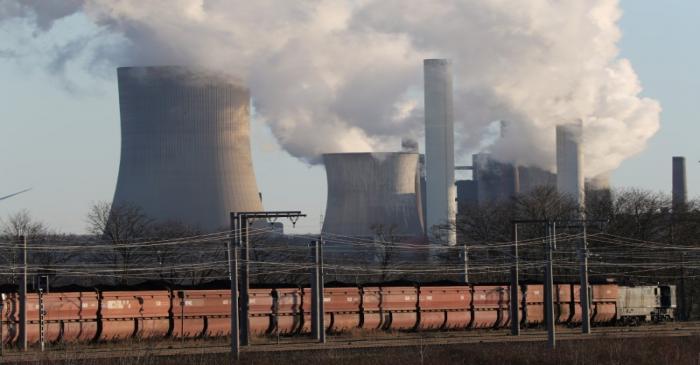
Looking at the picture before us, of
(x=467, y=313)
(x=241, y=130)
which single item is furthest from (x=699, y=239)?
(x=241, y=130)

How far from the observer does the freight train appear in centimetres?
3238

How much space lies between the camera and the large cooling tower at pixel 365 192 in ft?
276

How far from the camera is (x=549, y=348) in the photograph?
30.4 metres

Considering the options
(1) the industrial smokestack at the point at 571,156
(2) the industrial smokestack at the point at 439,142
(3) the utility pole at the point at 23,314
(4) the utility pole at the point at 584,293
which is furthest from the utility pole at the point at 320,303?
(1) the industrial smokestack at the point at 571,156

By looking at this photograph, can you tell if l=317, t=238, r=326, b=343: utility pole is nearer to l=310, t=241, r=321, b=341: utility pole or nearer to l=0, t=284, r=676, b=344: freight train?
l=310, t=241, r=321, b=341: utility pole

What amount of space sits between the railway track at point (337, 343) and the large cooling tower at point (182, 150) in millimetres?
34556

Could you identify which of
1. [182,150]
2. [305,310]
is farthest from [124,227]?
[305,310]

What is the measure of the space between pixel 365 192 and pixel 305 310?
46.5 metres

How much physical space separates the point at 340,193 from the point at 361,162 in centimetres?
273

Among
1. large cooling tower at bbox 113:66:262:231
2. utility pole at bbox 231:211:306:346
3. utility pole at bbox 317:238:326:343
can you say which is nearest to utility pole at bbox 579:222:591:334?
utility pole at bbox 317:238:326:343

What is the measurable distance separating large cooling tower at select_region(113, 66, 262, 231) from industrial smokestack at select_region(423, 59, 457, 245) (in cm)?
2870

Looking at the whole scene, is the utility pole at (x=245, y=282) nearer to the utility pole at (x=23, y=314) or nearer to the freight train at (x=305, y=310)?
the freight train at (x=305, y=310)

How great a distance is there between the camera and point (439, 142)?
4050 inches

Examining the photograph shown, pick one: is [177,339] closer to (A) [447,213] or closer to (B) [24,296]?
(B) [24,296]
